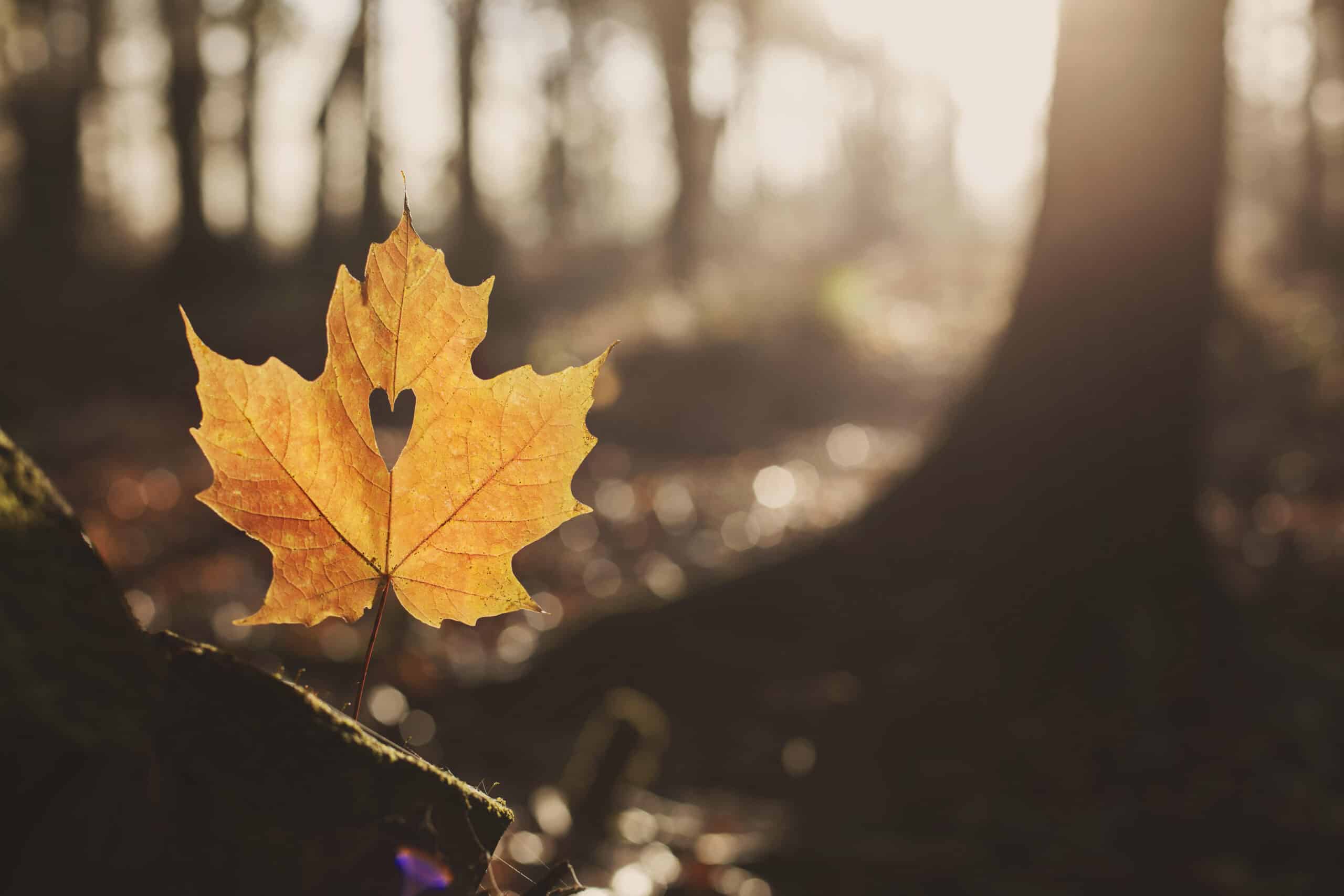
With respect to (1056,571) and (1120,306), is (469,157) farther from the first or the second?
(1056,571)

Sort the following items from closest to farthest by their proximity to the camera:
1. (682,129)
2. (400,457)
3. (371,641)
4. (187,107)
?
1. (400,457)
2. (371,641)
3. (187,107)
4. (682,129)

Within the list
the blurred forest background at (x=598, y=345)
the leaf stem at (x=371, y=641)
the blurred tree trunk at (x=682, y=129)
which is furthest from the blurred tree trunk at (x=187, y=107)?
the leaf stem at (x=371, y=641)

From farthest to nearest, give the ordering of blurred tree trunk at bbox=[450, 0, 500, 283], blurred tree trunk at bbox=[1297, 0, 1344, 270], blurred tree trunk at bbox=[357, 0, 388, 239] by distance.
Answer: blurred tree trunk at bbox=[1297, 0, 1344, 270] → blurred tree trunk at bbox=[450, 0, 500, 283] → blurred tree trunk at bbox=[357, 0, 388, 239]

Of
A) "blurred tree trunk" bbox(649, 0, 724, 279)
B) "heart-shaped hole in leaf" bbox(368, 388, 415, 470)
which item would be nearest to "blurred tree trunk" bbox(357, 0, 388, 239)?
"blurred tree trunk" bbox(649, 0, 724, 279)

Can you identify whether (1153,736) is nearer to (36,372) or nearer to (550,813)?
(550,813)

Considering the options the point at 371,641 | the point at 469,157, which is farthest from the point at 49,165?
the point at 371,641

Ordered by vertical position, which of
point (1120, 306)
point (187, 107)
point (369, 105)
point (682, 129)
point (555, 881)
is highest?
point (682, 129)

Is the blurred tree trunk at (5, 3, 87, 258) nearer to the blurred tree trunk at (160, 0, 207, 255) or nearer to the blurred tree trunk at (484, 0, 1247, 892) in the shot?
the blurred tree trunk at (160, 0, 207, 255)
